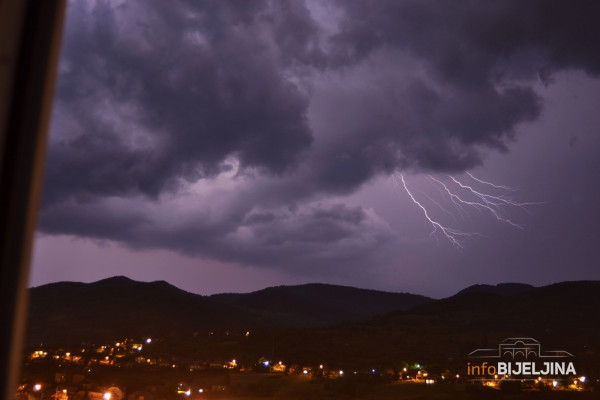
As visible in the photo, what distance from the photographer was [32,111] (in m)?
1.45

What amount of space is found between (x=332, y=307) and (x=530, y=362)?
223ft

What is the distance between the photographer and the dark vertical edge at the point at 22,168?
138 cm

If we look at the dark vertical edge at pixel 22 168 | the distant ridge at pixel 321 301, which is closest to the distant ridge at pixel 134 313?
the distant ridge at pixel 321 301
